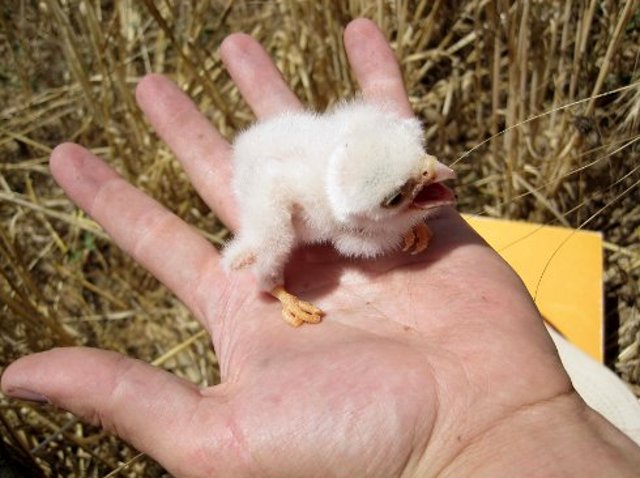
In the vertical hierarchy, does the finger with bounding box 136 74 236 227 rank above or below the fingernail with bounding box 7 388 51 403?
above

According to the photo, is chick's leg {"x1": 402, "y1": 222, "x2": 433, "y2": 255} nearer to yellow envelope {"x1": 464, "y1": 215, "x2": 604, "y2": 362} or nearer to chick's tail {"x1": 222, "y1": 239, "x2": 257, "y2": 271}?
chick's tail {"x1": 222, "y1": 239, "x2": 257, "y2": 271}

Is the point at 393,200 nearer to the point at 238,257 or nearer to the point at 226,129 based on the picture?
the point at 238,257

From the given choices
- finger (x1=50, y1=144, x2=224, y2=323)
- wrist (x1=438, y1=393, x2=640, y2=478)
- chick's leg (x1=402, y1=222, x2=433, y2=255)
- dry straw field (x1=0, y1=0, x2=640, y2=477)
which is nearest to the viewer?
wrist (x1=438, y1=393, x2=640, y2=478)

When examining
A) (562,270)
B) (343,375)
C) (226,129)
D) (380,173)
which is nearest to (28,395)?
(343,375)

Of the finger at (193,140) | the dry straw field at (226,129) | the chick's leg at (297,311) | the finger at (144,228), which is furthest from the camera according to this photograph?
the dry straw field at (226,129)

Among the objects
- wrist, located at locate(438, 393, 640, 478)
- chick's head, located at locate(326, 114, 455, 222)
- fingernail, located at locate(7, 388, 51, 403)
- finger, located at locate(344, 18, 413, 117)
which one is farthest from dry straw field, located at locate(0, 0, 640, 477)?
wrist, located at locate(438, 393, 640, 478)

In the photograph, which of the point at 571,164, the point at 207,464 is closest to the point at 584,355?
the point at 571,164

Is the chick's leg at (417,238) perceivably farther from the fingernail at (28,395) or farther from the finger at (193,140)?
the fingernail at (28,395)

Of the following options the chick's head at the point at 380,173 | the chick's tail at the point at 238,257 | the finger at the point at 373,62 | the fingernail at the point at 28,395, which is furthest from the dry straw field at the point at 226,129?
the chick's tail at the point at 238,257
